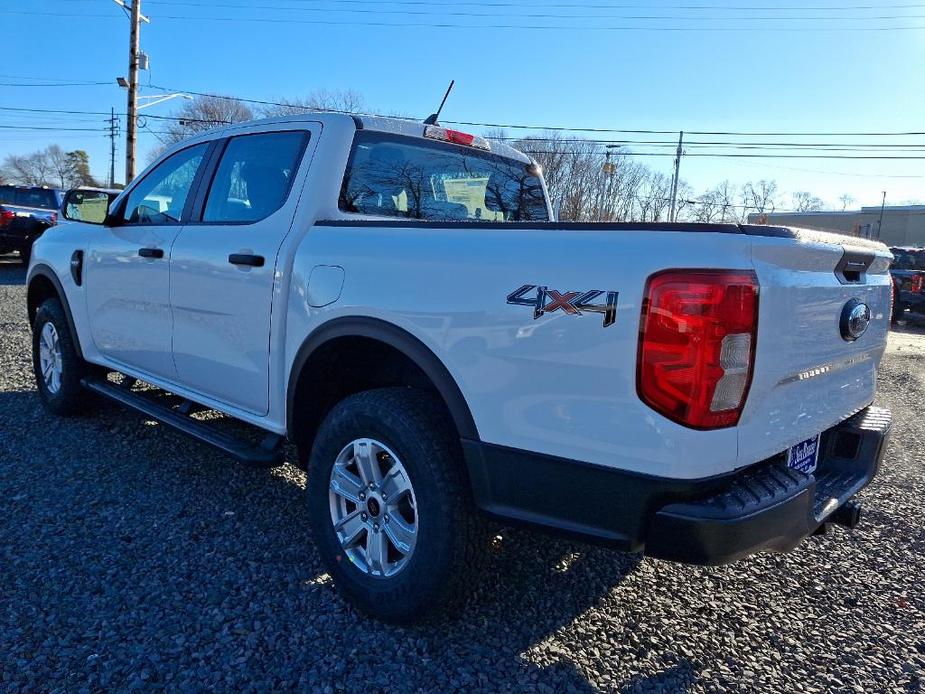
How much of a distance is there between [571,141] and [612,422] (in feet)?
115

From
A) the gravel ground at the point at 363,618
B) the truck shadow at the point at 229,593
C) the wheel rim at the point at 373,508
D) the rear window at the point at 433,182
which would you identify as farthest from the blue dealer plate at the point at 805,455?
the rear window at the point at 433,182

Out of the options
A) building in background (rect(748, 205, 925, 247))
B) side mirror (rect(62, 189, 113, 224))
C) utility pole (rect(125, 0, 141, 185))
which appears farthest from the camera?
building in background (rect(748, 205, 925, 247))

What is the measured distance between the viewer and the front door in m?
3.80

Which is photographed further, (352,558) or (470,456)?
(352,558)

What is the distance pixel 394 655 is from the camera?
2.44 metres

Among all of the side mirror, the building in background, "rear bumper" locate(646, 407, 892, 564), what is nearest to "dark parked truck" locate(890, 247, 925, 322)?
"rear bumper" locate(646, 407, 892, 564)

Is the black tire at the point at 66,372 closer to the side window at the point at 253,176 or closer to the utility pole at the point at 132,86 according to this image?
the side window at the point at 253,176

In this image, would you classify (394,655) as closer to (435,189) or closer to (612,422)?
(612,422)

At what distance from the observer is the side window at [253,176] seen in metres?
3.25

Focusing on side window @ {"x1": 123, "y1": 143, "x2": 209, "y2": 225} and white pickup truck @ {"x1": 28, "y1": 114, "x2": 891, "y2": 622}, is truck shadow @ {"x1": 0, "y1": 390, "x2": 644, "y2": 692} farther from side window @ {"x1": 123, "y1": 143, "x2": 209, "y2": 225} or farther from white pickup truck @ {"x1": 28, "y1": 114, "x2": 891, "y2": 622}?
side window @ {"x1": 123, "y1": 143, "x2": 209, "y2": 225}

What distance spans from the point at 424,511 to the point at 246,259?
1.47 m

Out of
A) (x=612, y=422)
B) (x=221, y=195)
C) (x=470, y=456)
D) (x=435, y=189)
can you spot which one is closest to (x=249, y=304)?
(x=221, y=195)

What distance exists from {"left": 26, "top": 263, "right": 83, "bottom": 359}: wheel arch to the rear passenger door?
1.53 m

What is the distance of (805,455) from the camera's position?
7.94 ft
